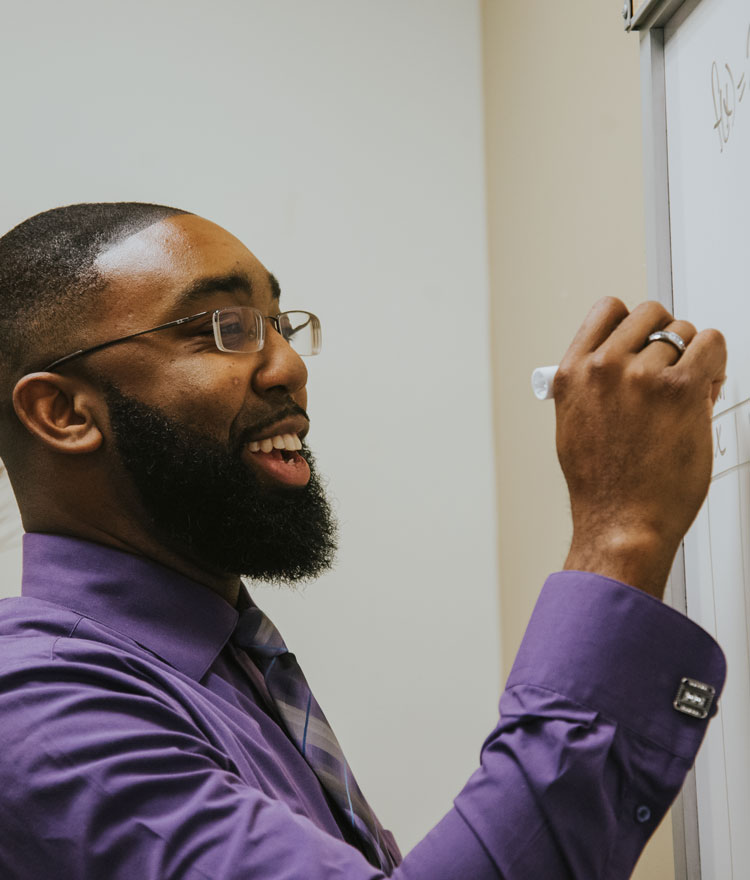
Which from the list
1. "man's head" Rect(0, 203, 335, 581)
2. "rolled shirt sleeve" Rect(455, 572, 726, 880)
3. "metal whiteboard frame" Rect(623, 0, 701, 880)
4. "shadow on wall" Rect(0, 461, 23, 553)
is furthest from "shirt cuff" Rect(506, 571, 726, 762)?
"shadow on wall" Rect(0, 461, 23, 553)

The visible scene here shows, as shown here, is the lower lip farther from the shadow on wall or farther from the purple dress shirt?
the shadow on wall

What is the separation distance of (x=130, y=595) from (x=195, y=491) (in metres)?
0.11

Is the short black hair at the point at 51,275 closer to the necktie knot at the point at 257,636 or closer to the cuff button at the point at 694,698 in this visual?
the necktie knot at the point at 257,636

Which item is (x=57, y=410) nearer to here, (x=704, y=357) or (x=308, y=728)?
(x=308, y=728)

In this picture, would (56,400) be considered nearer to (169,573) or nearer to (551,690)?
(169,573)

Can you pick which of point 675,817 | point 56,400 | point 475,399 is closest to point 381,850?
point 675,817

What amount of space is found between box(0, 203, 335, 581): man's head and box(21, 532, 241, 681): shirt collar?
37mm

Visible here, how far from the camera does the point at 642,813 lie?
0.61 metres

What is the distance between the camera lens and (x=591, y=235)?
1.25m

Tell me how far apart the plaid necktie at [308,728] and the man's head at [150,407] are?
6 centimetres

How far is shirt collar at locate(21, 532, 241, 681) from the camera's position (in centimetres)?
85

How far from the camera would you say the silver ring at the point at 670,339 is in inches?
26.9

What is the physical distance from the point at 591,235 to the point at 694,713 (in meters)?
0.77

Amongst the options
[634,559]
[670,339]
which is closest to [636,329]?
[670,339]
